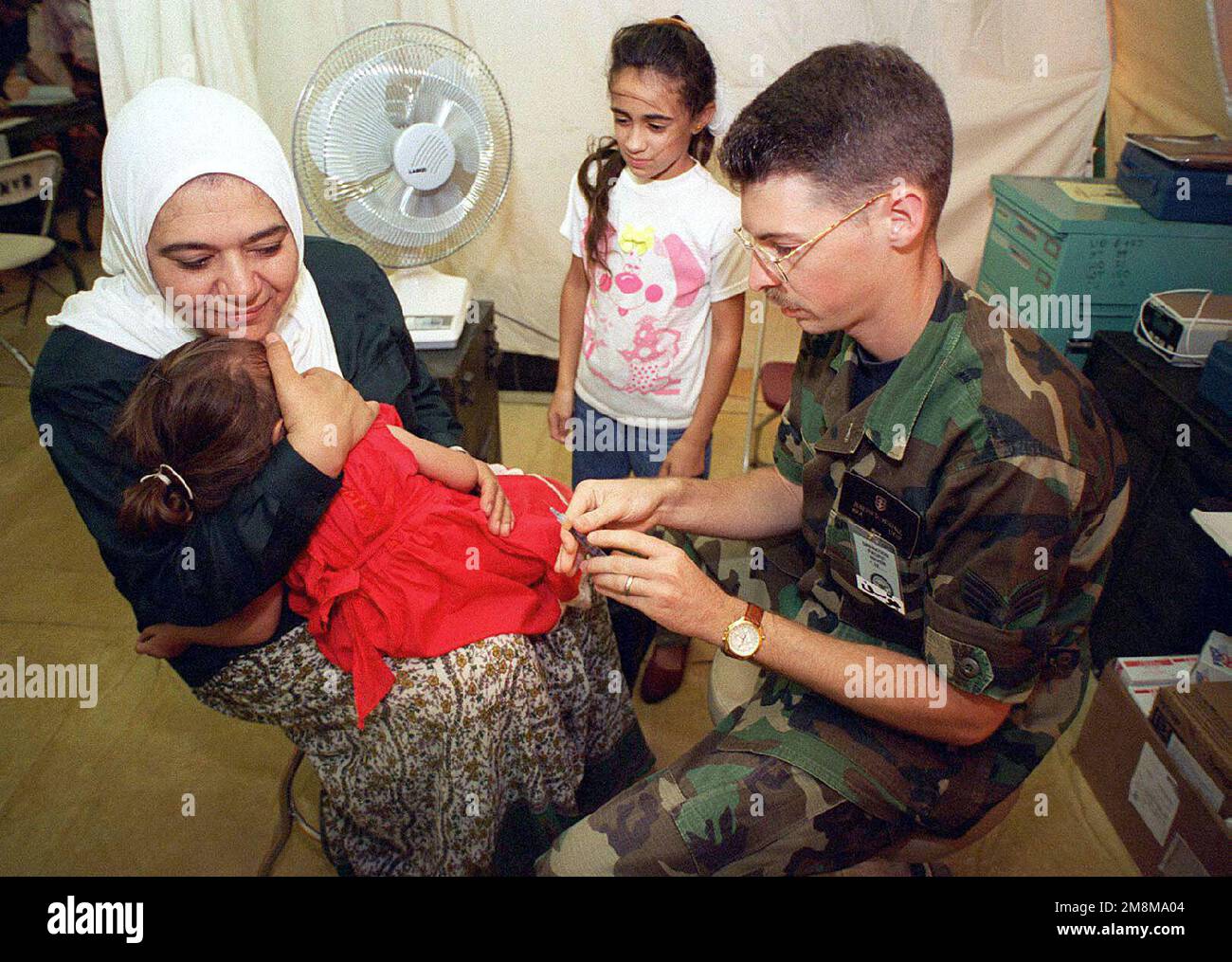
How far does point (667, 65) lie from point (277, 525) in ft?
4.09

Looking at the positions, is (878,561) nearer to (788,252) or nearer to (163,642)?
(788,252)

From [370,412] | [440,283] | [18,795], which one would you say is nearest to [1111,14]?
[440,283]

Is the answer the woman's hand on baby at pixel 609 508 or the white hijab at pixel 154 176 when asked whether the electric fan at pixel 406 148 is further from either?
the woman's hand on baby at pixel 609 508

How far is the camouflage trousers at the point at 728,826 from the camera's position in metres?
1.25

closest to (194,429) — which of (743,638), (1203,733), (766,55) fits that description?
(743,638)

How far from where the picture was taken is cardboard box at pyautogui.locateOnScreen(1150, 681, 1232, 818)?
164 centimetres

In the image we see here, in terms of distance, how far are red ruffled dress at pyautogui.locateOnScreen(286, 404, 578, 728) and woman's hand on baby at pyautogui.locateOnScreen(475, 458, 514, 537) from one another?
0.02 m

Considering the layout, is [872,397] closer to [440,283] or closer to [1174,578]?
[1174,578]

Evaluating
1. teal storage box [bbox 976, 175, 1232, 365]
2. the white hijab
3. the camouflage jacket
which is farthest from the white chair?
teal storage box [bbox 976, 175, 1232, 365]

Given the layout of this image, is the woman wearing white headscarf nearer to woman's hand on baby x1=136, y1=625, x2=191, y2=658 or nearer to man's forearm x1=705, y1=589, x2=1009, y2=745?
woman's hand on baby x1=136, y1=625, x2=191, y2=658

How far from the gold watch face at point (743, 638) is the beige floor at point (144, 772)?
0.93 metres

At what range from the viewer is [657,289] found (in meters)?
2.06
